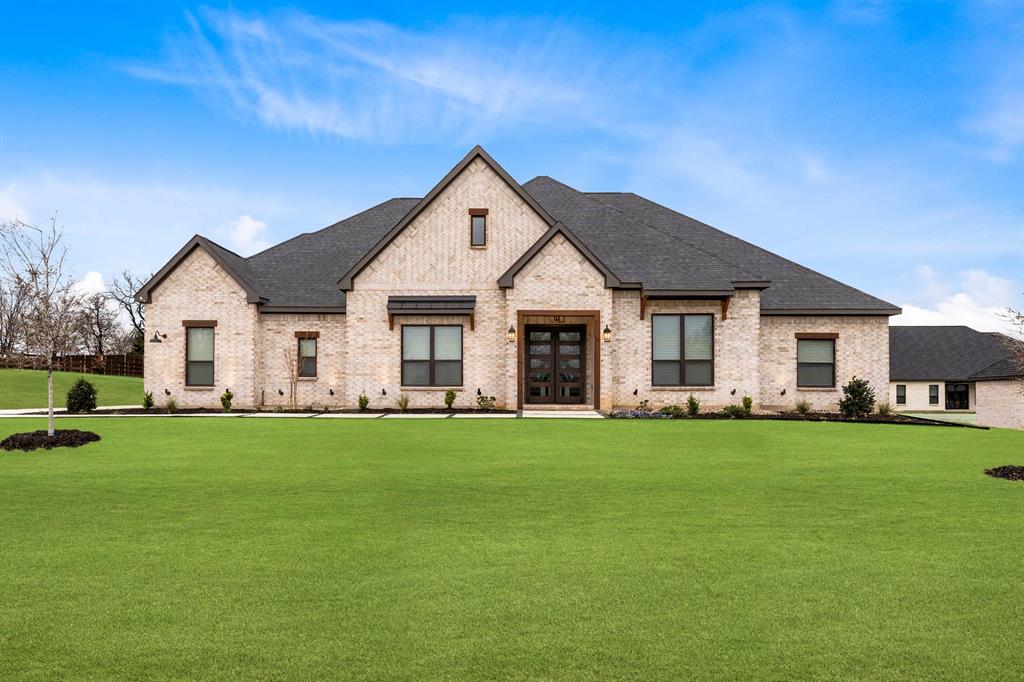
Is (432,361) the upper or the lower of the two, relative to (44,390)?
upper

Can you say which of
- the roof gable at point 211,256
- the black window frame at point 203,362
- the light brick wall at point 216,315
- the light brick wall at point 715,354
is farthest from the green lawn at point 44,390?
the light brick wall at point 715,354

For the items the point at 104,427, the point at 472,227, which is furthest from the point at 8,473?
the point at 472,227

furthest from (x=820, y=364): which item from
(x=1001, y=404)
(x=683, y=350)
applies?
(x=1001, y=404)

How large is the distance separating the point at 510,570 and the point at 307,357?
923 inches

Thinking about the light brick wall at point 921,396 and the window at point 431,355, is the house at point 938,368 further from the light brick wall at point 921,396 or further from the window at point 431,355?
the window at point 431,355

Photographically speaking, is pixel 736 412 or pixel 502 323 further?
pixel 502 323

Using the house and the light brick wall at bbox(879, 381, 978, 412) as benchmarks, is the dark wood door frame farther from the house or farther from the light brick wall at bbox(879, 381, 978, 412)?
the light brick wall at bbox(879, 381, 978, 412)

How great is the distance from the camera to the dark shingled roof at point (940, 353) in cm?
5572

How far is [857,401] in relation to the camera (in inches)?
990

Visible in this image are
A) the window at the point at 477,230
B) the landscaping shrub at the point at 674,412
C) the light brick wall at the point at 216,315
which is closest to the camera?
the landscaping shrub at the point at 674,412

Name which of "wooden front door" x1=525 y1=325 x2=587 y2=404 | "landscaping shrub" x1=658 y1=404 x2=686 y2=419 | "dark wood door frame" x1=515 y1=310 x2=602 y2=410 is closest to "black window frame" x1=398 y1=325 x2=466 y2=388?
"dark wood door frame" x1=515 y1=310 x2=602 y2=410

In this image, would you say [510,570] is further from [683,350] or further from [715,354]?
[715,354]

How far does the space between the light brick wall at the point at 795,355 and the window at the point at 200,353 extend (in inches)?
834

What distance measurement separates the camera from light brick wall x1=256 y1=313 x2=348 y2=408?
28.0 metres
